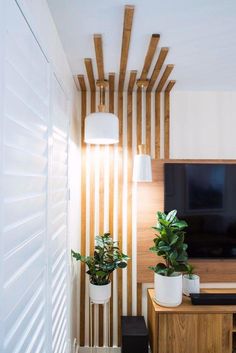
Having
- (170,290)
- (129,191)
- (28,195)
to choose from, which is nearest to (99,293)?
(170,290)

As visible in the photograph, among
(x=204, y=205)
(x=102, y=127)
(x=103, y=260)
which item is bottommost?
(x=103, y=260)

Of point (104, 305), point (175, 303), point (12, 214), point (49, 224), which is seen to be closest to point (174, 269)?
point (175, 303)

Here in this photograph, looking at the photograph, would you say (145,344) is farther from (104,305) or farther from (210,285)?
(210,285)

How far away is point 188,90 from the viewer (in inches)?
101

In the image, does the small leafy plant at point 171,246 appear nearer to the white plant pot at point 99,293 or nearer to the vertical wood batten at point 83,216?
the white plant pot at point 99,293

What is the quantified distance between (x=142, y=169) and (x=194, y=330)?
1321mm

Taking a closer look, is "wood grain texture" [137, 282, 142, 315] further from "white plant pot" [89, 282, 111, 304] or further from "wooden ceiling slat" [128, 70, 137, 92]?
"wooden ceiling slat" [128, 70, 137, 92]

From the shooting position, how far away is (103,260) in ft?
7.41

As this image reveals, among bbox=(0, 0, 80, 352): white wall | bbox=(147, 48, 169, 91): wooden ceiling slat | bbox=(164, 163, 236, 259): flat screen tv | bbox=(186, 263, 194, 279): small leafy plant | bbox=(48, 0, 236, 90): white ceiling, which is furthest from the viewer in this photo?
bbox=(164, 163, 236, 259): flat screen tv

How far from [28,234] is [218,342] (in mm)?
1891

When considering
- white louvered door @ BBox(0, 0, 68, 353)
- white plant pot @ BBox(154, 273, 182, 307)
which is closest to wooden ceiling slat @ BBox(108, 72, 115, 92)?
white louvered door @ BBox(0, 0, 68, 353)

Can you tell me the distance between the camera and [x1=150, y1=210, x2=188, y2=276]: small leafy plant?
2133mm

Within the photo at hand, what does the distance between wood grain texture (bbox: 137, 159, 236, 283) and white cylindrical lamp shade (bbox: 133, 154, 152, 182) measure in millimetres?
194

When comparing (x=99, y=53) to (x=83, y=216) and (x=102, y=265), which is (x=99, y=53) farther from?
(x=102, y=265)
